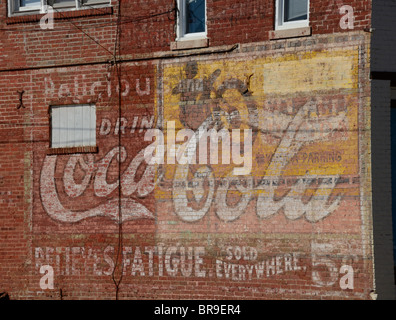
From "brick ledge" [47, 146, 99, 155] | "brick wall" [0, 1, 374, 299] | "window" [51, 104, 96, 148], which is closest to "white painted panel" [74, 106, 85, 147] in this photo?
"window" [51, 104, 96, 148]

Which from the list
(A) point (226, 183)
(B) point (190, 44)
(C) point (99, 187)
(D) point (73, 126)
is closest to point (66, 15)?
(D) point (73, 126)

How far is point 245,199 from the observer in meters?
11.6

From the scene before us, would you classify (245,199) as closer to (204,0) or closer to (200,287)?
(200,287)

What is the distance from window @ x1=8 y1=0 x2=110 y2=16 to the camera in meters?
12.8

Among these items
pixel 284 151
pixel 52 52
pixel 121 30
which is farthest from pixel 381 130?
pixel 52 52

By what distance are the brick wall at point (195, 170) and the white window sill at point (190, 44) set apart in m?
0.16

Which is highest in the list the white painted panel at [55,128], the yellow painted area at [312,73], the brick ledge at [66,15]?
the brick ledge at [66,15]

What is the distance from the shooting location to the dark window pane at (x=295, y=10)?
11514 millimetres

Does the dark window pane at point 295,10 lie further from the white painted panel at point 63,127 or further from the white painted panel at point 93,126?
the white painted panel at point 63,127

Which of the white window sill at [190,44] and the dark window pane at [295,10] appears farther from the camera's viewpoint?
the white window sill at [190,44]

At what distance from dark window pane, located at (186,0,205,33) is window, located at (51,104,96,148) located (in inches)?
98.3

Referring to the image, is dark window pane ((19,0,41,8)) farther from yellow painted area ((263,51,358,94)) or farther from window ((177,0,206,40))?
yellow painted area ((263,51,358,94))

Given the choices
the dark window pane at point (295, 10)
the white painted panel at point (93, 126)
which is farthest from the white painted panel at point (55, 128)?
the dark window pane at point (295, 10)

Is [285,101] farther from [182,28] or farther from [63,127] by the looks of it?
[63,127]
